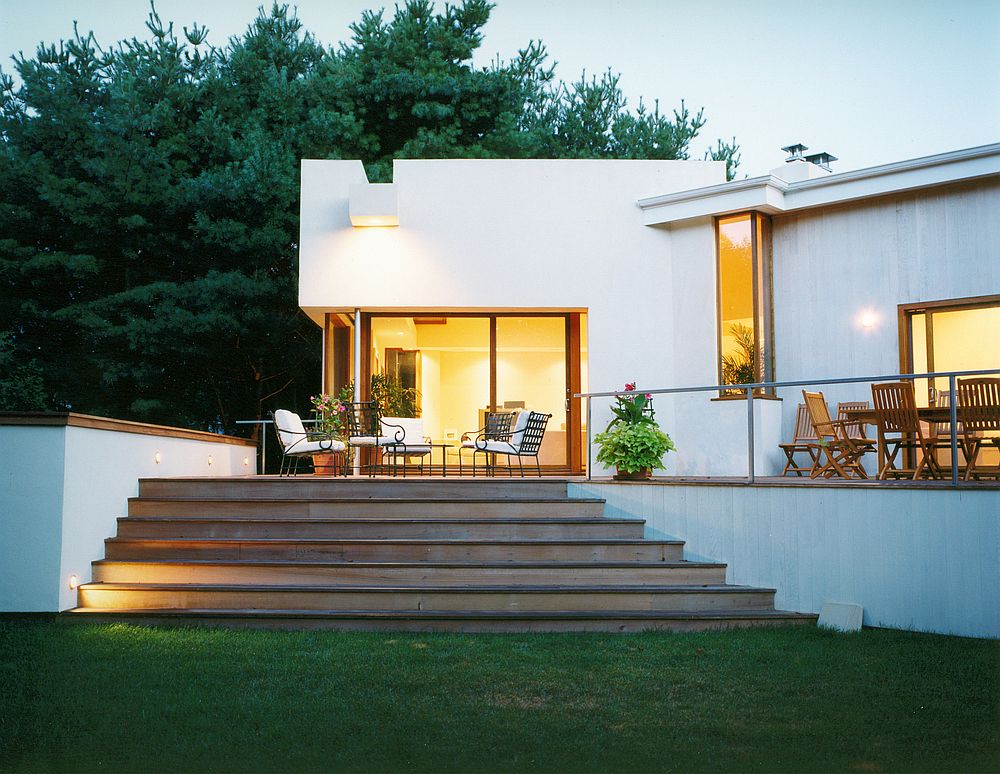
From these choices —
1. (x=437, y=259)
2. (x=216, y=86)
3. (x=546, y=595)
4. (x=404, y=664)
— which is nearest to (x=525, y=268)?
(x=437, y=259)

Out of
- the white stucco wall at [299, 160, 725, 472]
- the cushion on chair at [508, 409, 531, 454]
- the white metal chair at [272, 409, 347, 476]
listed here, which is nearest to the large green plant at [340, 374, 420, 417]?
the white stucco wall at [299, 160, 725, 472]

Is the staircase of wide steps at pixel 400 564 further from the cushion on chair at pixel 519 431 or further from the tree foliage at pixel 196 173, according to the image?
the tree foliage at pixel 196 173

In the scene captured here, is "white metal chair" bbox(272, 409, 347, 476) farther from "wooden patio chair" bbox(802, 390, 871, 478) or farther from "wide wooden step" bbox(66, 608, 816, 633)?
"wooden patio chair" bbox(802, 390, 871, 478)

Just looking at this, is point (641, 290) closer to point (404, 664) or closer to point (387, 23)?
point (404, 664)

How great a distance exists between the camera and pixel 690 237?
1101 cm

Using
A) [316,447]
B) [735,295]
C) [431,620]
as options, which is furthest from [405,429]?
[431,620]

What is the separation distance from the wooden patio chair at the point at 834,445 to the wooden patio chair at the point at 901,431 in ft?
0.84

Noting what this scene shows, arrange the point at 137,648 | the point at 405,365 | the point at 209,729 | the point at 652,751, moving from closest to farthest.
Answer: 1. the point at 652,751
2. the point at 209,729
3. the point at 137,648
4. the point at 405,365

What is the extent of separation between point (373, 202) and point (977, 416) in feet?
22.6

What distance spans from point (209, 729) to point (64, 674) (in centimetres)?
136

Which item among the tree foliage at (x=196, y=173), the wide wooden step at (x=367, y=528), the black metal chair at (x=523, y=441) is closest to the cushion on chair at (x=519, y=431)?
the black metal chair at (x=523, y=441)

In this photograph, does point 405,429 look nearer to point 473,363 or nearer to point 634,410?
point 473,363

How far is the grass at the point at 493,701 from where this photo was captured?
12.8ft

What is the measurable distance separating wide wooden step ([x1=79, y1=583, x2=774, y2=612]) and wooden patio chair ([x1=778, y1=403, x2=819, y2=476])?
2.09m
